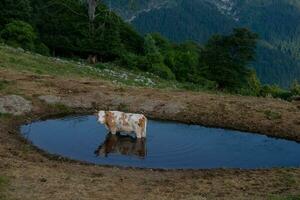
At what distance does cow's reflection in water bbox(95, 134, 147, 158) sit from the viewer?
25672 mm

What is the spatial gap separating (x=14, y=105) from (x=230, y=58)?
49.4m

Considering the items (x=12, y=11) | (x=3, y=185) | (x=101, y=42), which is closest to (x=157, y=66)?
(x=101, y=42)

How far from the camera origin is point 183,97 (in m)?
35.5

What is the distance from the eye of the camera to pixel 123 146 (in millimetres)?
26641

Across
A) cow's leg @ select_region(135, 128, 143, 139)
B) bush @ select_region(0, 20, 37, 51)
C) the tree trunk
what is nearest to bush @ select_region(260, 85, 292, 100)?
the tree trunk

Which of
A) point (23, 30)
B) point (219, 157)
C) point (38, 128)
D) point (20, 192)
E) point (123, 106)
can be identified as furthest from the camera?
point (23, 30)

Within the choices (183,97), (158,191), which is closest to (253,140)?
(183,97)

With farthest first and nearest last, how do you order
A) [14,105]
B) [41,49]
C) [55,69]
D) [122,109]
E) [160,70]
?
1. [160,70]
2. [41,49]
3. [55,69]
4. [122,109]
5. [14,105]

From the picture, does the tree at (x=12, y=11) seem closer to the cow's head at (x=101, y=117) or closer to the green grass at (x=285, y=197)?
the cow's head at (x=101, y=117)

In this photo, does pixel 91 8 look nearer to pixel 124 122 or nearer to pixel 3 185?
pixel 124 122

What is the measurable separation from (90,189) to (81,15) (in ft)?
193

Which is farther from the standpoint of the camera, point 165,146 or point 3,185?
point 165,146

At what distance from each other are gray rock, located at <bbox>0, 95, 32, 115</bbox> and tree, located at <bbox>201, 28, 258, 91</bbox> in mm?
45546

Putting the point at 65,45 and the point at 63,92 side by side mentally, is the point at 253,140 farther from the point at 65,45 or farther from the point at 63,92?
the point at 65,45
